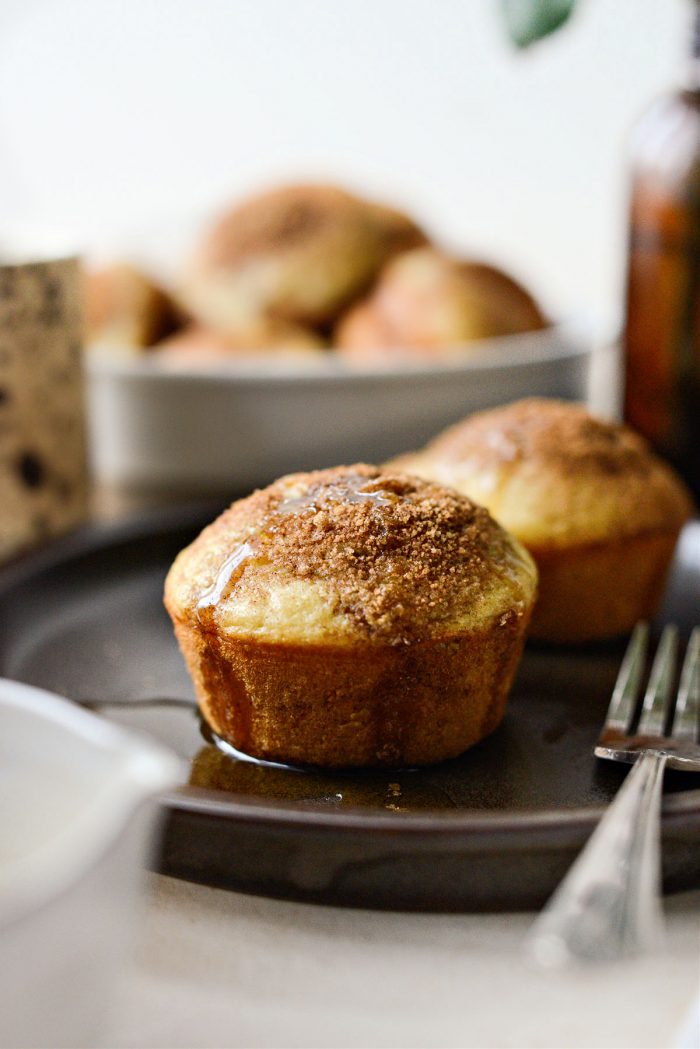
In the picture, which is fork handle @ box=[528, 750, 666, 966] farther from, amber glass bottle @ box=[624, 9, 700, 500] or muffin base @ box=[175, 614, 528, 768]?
amber glass bottle @ box=[624, 9, 700, 500]

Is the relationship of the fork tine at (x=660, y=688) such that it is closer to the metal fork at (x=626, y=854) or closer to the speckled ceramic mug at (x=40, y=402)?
the metal fork at (x=626, y=854)

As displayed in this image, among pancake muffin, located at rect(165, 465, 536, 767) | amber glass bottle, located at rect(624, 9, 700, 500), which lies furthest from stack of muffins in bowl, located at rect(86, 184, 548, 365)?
pancake muffin, located at rect(165, 465, 536, 767)

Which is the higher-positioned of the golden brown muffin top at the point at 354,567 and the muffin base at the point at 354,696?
the golden brown muffin top at the point at 354,567

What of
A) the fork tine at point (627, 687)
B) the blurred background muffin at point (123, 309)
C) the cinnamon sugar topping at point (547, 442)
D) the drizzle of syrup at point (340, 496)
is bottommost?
the fork tine at point (627, 687)

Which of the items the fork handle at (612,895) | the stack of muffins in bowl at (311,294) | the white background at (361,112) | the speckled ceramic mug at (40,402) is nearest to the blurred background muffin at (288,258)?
the stack of muffins in bowl at (311,294)

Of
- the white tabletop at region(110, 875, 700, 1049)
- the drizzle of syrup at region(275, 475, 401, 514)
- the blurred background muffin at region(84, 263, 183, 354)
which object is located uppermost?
the blurred background muffin at region(84, 263, 183, 354)

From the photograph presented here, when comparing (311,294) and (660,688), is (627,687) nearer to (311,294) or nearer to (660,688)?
(660,688)

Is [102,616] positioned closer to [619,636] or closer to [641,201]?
[619,636]
